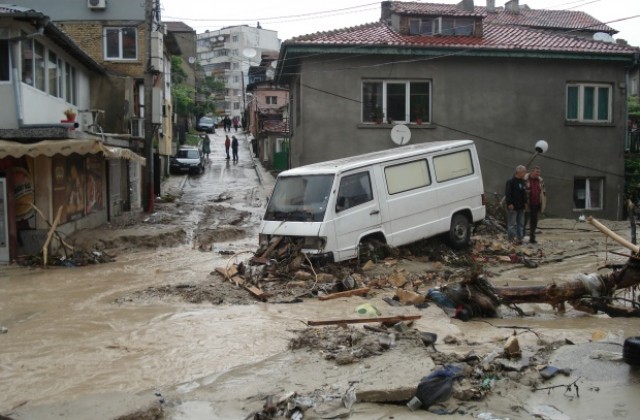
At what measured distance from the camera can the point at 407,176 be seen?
12.9m

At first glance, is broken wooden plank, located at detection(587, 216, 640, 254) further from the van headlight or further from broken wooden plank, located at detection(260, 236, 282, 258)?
broken wooden plank, located at detection(260, 236, 282, 258)

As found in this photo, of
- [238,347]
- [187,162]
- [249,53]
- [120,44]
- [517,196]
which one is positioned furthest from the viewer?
[249,53]

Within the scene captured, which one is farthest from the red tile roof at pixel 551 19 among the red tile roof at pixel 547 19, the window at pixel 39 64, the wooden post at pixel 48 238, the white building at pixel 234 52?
the white building at pixel 234 52

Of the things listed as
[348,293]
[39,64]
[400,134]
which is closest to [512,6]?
[400,134]

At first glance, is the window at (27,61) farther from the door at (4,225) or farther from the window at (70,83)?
the window at (70,83)

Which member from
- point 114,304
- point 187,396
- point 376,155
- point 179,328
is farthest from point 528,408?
point 376,155

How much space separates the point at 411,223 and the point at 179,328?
18.6ft

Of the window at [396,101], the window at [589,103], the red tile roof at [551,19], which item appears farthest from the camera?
the red tile roof at [551,19]

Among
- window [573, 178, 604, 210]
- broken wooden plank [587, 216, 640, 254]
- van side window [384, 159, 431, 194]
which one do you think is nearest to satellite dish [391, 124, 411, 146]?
van side window [384, 159, 431, 194]

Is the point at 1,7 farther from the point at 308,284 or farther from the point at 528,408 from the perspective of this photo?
the point at 528,408

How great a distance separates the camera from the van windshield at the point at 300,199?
38.1 feet

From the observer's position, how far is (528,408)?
18.4 feet

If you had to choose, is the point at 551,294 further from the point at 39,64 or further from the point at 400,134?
the point at 39,64

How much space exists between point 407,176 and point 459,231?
1919 millimetres
